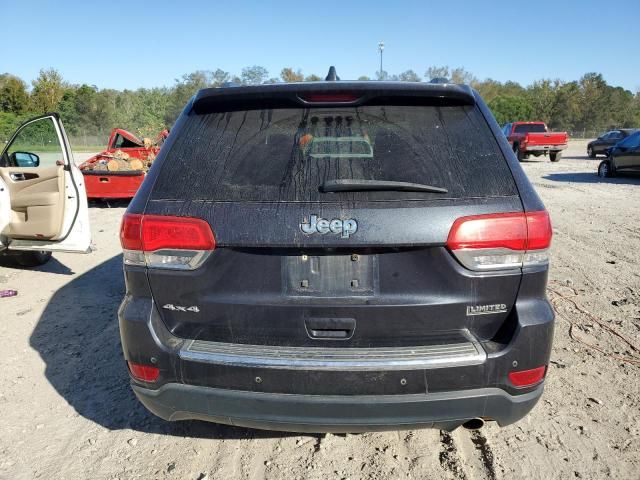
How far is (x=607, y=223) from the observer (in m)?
8.61

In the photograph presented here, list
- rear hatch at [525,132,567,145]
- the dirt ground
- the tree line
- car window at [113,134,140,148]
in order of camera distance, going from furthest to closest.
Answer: the tree line → rear hatch at [525,132,567,145] → car window at [113,134,140,148] → the dirt ground

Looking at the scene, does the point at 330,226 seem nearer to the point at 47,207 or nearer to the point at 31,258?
the point at 47,207

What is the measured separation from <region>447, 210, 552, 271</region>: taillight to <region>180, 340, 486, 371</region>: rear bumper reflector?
364 millimetres

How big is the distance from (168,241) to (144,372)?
62cm

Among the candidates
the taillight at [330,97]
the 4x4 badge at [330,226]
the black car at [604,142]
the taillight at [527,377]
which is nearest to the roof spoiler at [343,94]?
the taillight at [330,97]

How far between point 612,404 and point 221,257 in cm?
260

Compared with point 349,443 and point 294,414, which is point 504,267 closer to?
point 294,414

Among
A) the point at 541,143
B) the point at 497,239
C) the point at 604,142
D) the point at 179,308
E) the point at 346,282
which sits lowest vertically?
the point at 604,142

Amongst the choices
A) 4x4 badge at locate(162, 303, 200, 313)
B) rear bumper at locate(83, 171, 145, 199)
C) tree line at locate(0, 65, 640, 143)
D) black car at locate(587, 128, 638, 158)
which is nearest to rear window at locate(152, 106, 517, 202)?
4x4 badge at locate(162, 303, 200, 313)

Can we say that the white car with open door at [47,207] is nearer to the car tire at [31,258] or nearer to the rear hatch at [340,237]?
the car tire at [31,258]

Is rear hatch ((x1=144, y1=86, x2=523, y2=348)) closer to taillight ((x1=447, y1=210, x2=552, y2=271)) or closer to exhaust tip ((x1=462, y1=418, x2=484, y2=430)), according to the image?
taillight ((x1=447, y1=210, x2=552, y2=271))

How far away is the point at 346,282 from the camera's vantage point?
6.82 feet

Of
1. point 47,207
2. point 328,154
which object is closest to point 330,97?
point 328,154

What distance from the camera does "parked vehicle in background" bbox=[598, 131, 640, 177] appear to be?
1505cm
